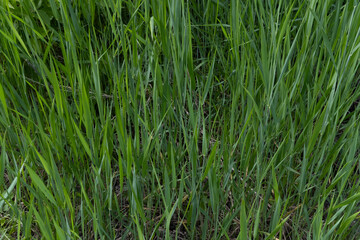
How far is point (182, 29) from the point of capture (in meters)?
1.11

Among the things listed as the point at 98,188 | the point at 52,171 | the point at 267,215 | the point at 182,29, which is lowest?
the point at 267,215

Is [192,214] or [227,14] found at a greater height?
[227,14]

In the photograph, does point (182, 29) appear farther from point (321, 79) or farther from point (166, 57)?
point (321, 79)

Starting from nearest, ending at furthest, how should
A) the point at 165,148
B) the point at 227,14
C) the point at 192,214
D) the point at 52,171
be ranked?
the point at 52,171, the point at 192,214, the point at 165,148, the point at 227,14

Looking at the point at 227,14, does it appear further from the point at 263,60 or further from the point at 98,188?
the point at 98,188

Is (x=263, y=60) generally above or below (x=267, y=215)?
above

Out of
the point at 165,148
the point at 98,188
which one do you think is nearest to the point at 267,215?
the point at 165,148

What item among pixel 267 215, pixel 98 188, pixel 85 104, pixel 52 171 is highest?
pixel 85 104

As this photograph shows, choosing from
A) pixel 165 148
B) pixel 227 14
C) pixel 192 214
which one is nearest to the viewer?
pixel 192 214

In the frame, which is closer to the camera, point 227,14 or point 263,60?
point 263,60

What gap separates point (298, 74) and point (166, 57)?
1.10ft

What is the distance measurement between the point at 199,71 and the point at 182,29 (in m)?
0.37

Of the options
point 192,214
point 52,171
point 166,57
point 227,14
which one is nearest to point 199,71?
point 227,14

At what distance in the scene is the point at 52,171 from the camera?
97 cm
